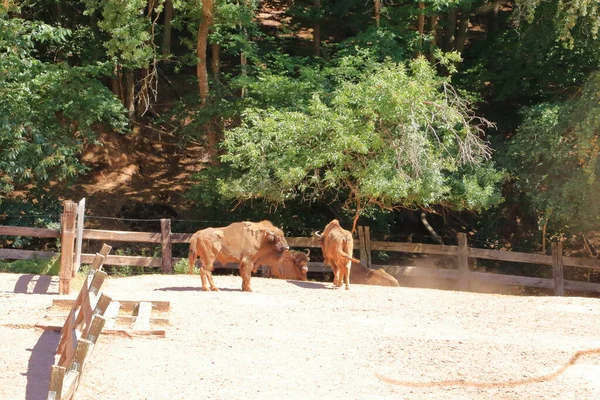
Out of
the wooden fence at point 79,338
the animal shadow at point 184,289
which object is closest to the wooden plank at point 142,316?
the wooden fence at point 79,338

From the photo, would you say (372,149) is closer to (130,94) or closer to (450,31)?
(450,31)

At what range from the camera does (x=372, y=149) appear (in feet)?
61.1

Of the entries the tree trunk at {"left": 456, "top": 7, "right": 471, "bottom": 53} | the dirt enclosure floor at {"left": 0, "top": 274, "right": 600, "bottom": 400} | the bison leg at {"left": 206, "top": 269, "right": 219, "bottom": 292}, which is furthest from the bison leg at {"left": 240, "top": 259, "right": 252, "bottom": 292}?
the tree trunk at {"left": 456, "top": 7, "right": 471, "bottom": 53}

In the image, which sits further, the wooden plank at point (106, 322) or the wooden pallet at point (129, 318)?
the wooden plank at point (106, 322)

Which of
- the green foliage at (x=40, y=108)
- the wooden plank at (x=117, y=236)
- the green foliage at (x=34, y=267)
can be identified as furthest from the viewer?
the green foliage at (x=40, y=108)

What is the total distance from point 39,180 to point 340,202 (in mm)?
7431

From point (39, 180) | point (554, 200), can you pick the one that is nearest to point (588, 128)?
point (554, 200)

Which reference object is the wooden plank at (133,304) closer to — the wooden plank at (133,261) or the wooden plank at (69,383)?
the wooden plank at (69,383)

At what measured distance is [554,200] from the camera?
19.1m

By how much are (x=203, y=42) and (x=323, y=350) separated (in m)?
13.7

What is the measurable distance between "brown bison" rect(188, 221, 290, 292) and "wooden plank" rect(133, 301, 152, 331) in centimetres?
271

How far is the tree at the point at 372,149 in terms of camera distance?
1795cm

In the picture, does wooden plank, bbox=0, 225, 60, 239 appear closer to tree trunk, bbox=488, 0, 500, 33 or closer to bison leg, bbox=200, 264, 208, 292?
bison leg, bbox=200, 264, 208, 292

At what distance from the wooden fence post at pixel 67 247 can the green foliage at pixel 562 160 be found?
10227 mm
